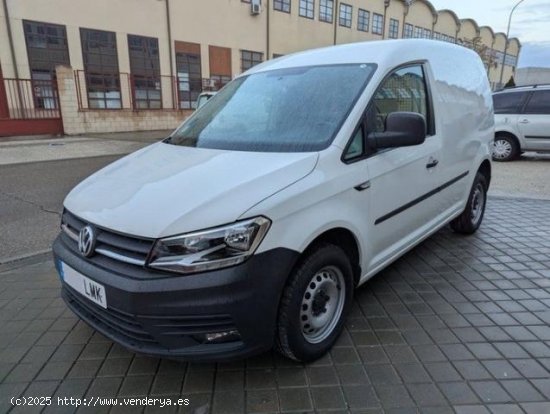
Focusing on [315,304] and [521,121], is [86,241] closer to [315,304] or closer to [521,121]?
[315,304]

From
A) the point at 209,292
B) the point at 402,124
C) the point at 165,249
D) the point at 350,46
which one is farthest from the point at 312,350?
the point at 350,46

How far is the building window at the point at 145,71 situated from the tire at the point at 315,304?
19631 millimetres

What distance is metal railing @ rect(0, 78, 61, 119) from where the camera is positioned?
16.7 meters

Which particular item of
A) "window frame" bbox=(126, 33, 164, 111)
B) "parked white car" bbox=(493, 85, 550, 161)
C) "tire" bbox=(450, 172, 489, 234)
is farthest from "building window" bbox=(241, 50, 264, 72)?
"tire" bbox=(450, 172, 489, 234)

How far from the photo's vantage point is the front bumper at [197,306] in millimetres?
2053

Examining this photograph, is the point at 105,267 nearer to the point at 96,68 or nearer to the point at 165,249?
the point at 165,249

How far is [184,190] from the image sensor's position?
2.29 meters

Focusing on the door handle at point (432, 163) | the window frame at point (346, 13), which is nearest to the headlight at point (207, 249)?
the door handle at point (432, 163)

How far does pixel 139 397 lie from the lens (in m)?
2.41

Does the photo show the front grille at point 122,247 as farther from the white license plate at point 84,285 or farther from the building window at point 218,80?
the building window at point 218,80

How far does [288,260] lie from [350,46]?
2.06 m

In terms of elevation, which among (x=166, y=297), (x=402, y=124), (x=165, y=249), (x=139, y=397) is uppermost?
(x=402, y=124)

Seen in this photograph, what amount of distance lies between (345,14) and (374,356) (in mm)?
33193

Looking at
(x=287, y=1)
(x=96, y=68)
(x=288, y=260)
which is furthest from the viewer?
(x=287, y=1)
